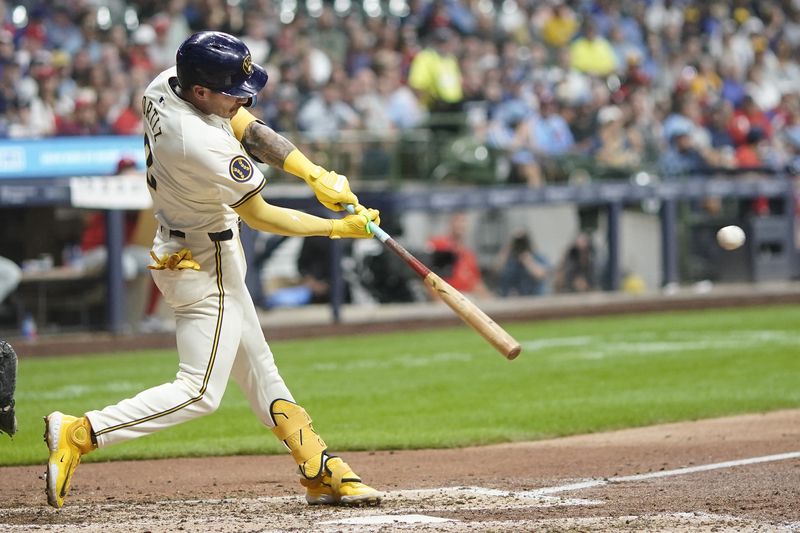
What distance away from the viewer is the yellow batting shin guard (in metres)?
5.41

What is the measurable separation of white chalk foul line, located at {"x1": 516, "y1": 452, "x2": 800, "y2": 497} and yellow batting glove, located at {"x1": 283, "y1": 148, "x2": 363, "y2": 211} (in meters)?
1.54

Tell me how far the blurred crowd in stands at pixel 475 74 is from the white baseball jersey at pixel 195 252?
8230 millimetres

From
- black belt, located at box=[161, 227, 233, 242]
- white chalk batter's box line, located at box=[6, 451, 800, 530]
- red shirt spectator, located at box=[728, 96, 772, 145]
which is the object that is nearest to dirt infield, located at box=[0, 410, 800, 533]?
white chalk batter's box line, located at box=[6, 451, 800, 530]

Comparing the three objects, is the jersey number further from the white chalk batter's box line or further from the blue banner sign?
the blue banner sign

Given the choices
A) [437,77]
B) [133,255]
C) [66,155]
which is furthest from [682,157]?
[66,155]

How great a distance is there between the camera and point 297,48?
16.5 m

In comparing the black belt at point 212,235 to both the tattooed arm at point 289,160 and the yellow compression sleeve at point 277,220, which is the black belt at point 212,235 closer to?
the yellow compression sleeve at point 277,220

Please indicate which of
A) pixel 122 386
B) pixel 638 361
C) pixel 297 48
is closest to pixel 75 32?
pixel 297 48

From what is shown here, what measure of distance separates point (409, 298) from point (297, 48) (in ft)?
12.6

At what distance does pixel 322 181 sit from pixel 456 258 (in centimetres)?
968

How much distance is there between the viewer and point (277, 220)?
5117 mm

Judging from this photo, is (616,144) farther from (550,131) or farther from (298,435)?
(298,435)

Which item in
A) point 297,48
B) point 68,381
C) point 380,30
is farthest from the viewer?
point 380,30

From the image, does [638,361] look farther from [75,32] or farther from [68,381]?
[75,32]
